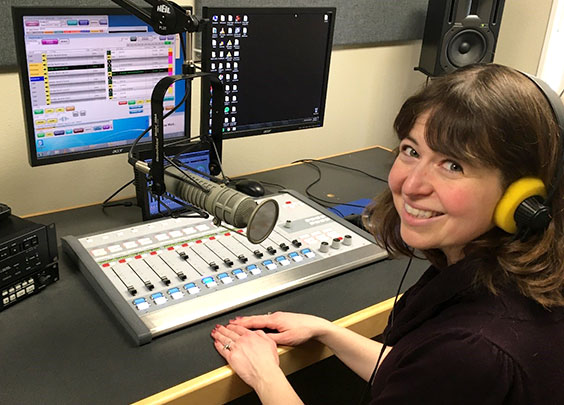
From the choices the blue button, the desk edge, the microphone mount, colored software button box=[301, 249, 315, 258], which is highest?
the microphone mount

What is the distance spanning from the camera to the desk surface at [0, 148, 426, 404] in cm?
81

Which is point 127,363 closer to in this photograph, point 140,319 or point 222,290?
point 140,319

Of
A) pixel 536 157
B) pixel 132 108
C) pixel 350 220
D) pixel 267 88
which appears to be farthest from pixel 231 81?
pixel 536 157

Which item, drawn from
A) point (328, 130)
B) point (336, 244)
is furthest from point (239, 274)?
point (328, 130)

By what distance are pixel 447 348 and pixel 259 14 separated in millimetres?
923

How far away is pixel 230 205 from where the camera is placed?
68cm

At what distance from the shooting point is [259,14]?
1.32 meters

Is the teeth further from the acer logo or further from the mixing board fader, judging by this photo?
the acer logo

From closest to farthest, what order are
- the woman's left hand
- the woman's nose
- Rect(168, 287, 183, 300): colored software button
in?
1. the woman's nose
2. the woman's left hand
3. Rect(168, 287, 183, 300): colored software button

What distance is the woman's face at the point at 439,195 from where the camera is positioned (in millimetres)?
717

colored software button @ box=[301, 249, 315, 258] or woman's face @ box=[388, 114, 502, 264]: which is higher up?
woman's face @ box=[388, 114, 502, 264]

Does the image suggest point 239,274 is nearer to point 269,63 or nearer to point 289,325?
point 289,325

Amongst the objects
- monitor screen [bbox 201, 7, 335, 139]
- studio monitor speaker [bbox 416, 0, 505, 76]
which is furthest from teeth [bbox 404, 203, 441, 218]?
studio monitor speaker [bbox 416, 0, 505, 76]

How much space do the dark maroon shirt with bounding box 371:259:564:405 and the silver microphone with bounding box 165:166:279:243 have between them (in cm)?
26
